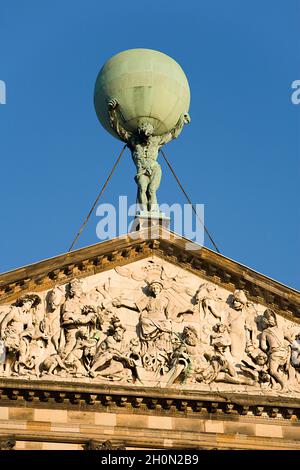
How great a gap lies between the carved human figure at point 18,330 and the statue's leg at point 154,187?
125 inches

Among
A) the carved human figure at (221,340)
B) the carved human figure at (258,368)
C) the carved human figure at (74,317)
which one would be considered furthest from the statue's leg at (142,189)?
the carved human figure at (258,368)

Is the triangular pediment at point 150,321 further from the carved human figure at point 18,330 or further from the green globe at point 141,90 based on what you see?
the green globe at point 141,90

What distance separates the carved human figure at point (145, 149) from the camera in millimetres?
36875

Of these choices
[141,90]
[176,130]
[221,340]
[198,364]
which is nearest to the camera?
[198,364]

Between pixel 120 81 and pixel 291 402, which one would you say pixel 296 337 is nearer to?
pixel 291 402

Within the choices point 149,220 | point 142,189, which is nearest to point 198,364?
point 149,220

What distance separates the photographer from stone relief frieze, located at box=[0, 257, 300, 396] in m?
34.2

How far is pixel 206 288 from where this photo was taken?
3556 centimetres

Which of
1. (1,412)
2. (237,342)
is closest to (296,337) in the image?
(237,342)

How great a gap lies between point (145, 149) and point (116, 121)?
848mm

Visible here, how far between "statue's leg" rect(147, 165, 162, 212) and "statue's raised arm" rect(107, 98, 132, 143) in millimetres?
1133

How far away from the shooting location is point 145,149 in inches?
1484

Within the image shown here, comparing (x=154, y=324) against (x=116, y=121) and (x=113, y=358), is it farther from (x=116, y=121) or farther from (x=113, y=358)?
(x=116, y=121)

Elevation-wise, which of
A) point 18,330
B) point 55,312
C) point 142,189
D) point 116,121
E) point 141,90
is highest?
point 141,90
